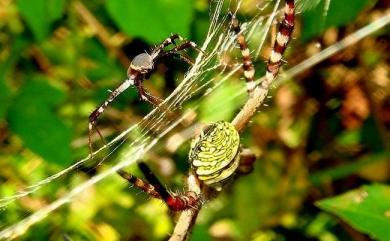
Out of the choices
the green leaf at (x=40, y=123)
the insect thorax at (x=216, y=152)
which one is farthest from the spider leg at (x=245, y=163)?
the green leaf at (x=40, y=123)

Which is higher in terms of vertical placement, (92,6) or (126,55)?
(92,6)

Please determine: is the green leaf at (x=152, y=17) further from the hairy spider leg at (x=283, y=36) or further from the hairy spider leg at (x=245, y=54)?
the hairy spider leg at (x=283, y=36)

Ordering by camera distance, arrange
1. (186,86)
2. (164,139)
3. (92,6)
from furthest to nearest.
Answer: (92,6) < (164,139) < (186,86)

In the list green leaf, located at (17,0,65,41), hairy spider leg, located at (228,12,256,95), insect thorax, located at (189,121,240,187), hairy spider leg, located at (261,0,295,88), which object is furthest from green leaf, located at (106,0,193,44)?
insect thorax, located at (189,121,240,187)

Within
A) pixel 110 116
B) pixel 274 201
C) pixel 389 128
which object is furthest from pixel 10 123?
pixel 389 128

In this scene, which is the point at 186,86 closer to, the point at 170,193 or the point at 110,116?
the point at 170,193

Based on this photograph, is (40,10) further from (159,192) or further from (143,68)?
(159,192)

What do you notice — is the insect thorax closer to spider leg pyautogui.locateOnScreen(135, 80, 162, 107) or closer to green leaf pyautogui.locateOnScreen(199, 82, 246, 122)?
spider leg pyautogui.locateOnScreen(135, 80, 162, 107)
